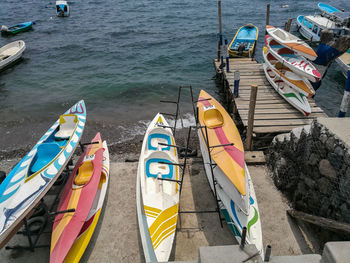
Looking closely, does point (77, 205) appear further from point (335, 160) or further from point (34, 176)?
point (335, 160)

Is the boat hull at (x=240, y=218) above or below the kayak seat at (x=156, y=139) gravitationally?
below

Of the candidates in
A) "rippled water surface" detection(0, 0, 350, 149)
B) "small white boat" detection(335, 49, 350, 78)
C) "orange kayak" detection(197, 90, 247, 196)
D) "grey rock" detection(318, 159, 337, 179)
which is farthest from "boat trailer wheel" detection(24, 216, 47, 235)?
"small white boat" detection(335, 49, 350, 78)

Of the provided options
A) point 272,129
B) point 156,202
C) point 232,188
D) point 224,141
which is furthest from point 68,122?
point 272,129

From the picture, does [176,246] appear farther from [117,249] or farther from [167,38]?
[167,38]

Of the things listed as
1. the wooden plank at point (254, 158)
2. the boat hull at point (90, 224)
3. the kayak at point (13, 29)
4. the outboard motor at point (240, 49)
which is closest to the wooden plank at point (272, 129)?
the wooden plank at point (254, 158)

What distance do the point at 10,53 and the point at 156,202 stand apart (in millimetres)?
22488

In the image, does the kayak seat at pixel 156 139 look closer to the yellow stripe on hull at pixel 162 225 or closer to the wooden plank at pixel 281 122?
the yellow stripe on hull at pixel 162 225

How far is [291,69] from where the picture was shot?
39.9 ft

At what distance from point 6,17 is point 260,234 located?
42647 mm

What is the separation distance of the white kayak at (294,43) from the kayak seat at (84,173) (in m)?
10.5

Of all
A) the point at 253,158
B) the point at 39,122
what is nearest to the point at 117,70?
the point at 39,122

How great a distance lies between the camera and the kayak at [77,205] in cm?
587

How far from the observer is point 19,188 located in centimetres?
637

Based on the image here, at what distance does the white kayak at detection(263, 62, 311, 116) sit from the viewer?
33.7 feet
